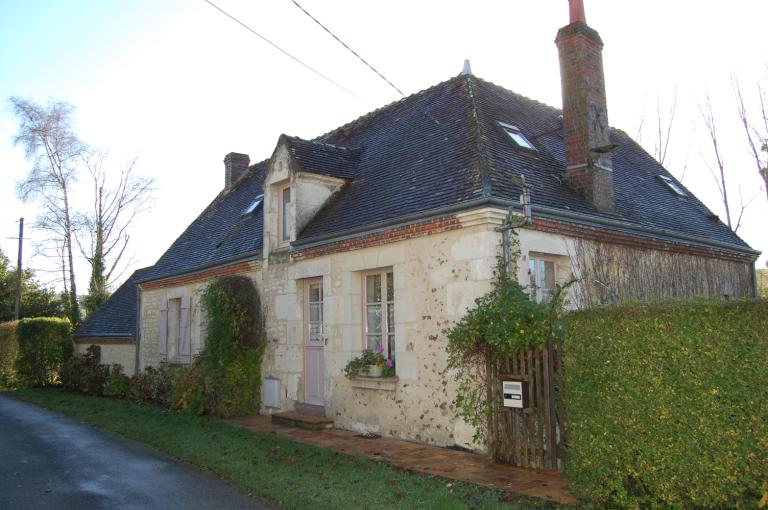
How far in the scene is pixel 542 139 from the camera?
456 inches

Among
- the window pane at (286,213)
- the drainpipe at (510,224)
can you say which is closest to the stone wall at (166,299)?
the window pane at (286,213)

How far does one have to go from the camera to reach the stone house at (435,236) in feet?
27.2

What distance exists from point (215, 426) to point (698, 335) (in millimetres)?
8117

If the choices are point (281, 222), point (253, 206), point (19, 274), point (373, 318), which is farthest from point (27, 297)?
point (373, 318)

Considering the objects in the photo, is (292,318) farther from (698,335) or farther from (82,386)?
(82,386)

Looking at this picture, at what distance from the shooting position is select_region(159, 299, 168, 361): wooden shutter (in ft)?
51.7

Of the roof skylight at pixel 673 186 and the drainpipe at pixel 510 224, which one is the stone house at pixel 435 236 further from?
the roof skylight at pixel 673 186

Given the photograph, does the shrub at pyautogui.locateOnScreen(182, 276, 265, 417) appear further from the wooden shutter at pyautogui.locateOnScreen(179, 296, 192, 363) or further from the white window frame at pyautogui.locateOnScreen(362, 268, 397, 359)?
the white window frame at pyautogui.locateOnScreen(362, 268, 397, 359)

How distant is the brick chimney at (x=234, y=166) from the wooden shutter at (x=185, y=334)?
5.38m

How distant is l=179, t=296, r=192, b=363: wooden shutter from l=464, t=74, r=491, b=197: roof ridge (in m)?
8.42

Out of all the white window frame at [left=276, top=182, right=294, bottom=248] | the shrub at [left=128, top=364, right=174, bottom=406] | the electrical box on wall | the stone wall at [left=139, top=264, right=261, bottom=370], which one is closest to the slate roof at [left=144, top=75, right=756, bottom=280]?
the stone wall at [left=139, top=264, right=261, bottom=370]

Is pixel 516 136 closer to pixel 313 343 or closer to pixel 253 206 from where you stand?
pixel 313 343

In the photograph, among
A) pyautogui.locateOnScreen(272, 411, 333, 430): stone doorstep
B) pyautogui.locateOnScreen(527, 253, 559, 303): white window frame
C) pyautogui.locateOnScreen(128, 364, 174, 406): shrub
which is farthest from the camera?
pyautogui.locateOnScreen(128, 364, 174, 406): shrub

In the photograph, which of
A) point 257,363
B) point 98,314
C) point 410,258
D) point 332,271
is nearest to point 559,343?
point 410,258
